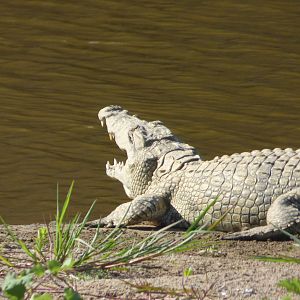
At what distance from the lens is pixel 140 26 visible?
44.8 ft

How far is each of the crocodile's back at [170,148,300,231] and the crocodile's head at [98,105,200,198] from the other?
46 cm

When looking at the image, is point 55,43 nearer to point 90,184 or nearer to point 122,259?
point 90,184

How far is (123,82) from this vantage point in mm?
11359

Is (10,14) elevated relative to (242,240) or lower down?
elevated

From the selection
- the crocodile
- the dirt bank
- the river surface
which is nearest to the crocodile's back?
the crocodile

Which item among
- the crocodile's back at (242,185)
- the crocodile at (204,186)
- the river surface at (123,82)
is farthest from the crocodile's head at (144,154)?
the crocodile's back at (242,185)

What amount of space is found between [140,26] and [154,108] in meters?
3.36

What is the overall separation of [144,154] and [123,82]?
3.84 meters

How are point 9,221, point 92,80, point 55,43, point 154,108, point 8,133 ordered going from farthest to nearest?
point 55,43 → point 92,80 → point 154,108 → point 8,133 → point 9,221

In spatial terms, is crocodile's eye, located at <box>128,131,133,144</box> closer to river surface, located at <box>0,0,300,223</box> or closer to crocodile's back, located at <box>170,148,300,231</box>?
river surface, located at <box>0,0,300,223</box>

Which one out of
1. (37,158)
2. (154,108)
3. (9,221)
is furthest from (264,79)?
(9,221)

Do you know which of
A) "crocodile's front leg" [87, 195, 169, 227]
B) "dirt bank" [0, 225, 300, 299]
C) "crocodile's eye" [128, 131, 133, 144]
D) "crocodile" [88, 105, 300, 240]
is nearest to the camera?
"dirt bank" [0, 225, 300, 299]

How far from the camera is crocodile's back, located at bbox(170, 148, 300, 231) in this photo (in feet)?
21.2

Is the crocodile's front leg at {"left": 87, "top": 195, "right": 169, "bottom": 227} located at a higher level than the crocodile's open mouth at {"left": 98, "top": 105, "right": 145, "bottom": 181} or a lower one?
lower
